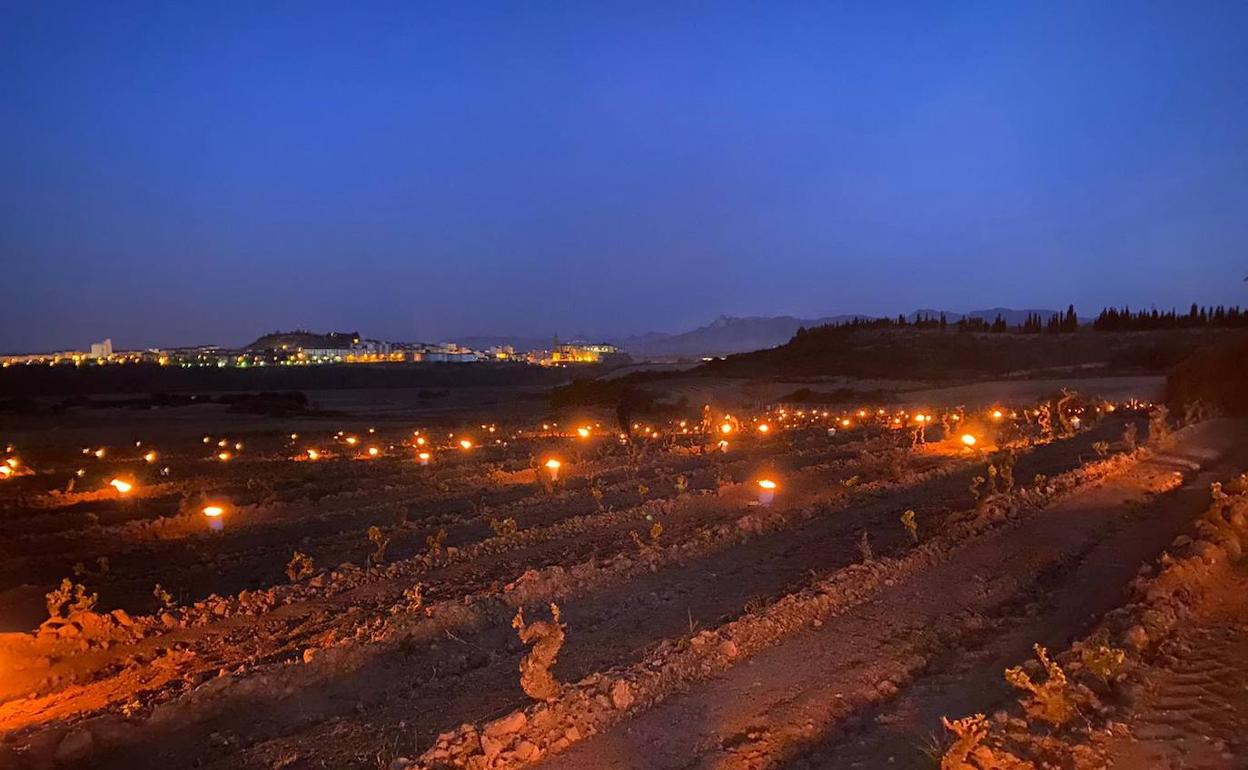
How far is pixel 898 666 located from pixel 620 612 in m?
3.24

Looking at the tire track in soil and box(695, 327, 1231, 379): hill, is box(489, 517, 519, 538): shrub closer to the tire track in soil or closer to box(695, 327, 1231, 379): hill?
the tire track in soil

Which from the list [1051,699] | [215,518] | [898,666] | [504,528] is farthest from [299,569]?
[1051,699]

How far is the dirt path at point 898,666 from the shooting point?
257 inches

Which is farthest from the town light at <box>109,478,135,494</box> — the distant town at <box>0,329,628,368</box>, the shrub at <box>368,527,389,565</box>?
the distant town at <box>0,329,628,368</box>

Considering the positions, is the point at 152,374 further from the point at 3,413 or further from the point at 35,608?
the point at 35,608

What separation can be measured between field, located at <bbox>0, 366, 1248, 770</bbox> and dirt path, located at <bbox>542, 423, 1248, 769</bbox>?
0.03 metres

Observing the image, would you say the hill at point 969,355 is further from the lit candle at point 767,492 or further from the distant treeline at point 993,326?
the lit candle at point 767,492

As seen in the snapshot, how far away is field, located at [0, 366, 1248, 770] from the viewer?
6781 mm

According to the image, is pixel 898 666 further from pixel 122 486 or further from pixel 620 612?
pixel 122 486

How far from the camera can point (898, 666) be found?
8062mm

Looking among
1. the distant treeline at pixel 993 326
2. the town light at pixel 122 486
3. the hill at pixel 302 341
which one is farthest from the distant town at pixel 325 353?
the town light at pixel 122 486

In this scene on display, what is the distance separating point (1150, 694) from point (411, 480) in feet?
56.9

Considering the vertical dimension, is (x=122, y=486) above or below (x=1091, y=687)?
below

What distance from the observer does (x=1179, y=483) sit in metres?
17.6
